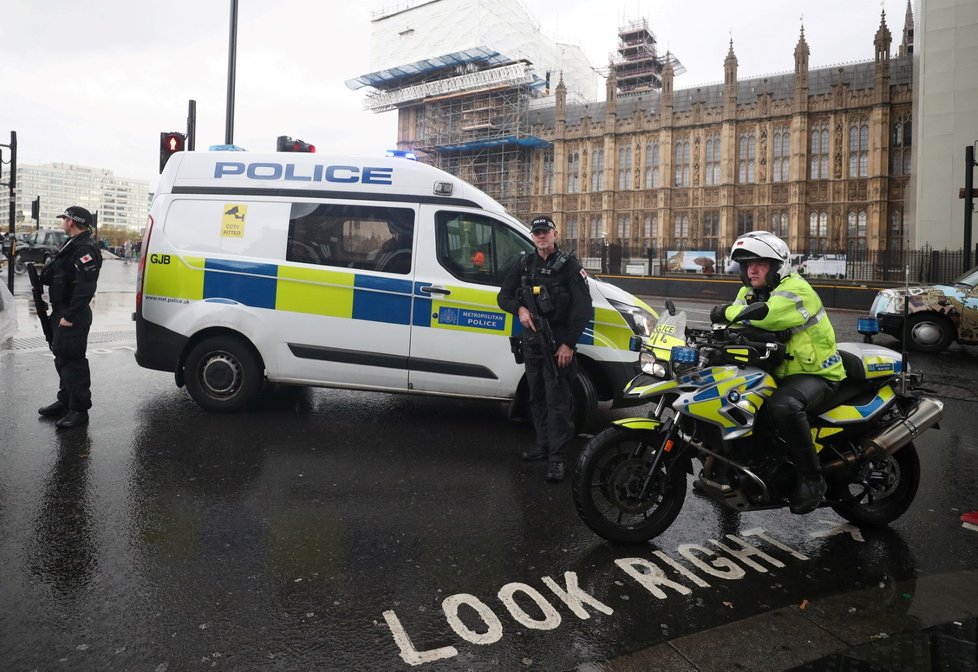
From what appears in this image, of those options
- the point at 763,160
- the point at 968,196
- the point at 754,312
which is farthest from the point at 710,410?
the point at 763,160

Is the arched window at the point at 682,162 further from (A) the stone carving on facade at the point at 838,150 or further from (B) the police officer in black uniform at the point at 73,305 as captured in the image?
(B) the police officer in black uniform at the point at 73,305

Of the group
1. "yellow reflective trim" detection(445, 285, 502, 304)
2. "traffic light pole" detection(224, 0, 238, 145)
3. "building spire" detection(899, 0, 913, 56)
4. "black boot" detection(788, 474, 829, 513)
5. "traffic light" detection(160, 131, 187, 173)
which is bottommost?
"black boot" detection(788, 474, 829, 513)

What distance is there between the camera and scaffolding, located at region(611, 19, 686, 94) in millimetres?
64688

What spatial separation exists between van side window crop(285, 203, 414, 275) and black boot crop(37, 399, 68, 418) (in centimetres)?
226

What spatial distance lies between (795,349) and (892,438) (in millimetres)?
687

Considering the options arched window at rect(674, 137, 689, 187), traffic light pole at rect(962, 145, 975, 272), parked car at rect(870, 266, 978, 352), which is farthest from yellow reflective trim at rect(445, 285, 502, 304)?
arched window at rect(674, 137, 689, 187)

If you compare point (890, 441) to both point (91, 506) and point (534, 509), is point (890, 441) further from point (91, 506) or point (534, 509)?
point (91, 506)

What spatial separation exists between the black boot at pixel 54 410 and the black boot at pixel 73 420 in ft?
1.05

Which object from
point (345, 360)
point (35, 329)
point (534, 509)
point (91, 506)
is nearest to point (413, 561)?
point (534, 509)

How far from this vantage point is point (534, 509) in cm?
396

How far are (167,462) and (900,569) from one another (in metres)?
4.26

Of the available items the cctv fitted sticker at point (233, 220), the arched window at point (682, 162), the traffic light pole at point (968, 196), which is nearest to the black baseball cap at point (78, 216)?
the cctv fitted sticker at point (233, 220)

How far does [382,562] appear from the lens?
10.5 ft

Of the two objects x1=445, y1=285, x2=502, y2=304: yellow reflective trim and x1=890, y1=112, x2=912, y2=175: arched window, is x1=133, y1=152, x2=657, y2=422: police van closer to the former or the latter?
x1=445, y1=285, x2=502, y2=304: yellow reflective trim
